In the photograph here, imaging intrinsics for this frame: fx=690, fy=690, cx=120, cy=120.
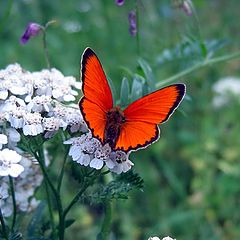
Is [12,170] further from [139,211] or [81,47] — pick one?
[81,47]

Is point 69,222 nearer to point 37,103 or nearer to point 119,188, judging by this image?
point 119,188

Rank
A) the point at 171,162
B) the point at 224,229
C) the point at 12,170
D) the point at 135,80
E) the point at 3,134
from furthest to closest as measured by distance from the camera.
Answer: the point at 171,162, the point at 224,229, the point at 135,80, the point at 3,134, the point at 12,170

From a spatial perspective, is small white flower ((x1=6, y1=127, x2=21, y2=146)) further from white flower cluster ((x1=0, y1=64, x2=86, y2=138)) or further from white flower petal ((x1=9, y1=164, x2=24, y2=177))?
white flower petal ((x1=9, y1=164, x2=24, y2=177))

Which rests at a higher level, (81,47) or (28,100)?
(28,100)

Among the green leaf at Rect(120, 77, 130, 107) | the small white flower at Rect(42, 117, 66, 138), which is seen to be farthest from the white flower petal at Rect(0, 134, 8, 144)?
the green leaf at Rect(120, 77, 130, 107)

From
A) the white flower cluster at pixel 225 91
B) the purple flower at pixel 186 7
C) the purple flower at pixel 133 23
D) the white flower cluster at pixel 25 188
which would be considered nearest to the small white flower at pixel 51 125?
the white flower cluster at pixel 25 188

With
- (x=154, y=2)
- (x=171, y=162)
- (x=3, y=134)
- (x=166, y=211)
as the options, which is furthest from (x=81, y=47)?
(x=3, y=134)

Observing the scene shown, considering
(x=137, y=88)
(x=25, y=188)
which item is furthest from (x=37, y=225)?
(x=137, y=88)
